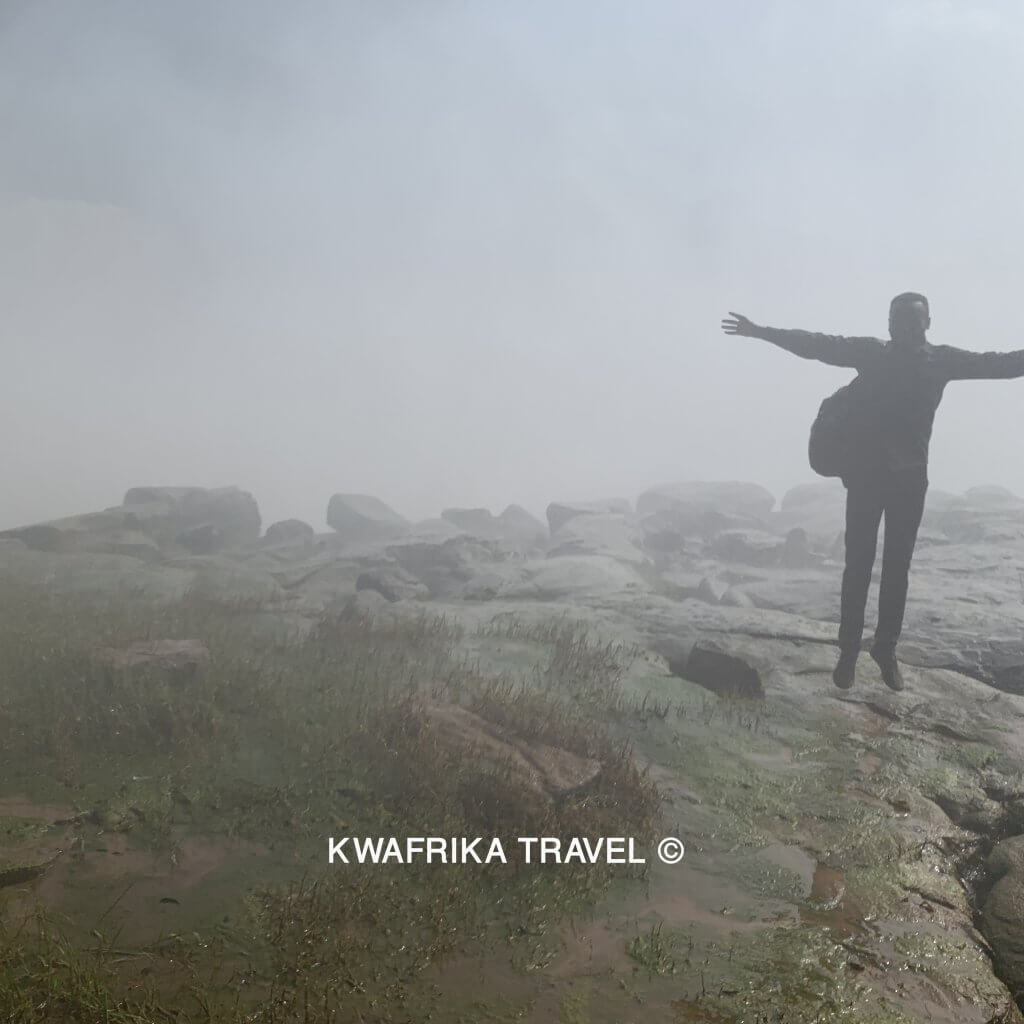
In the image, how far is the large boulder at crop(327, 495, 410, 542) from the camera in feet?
105

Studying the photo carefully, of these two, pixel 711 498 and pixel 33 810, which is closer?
pixel 33 810

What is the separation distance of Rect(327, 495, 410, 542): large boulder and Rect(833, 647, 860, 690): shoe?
2481 centimetres

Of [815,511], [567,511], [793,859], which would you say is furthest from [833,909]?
[815,511]

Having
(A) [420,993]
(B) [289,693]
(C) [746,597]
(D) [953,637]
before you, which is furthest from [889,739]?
(C) [746,597]

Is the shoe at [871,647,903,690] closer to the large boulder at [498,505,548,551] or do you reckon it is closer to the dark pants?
the dark pants

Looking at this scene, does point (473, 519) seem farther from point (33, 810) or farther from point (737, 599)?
point (33, 810)

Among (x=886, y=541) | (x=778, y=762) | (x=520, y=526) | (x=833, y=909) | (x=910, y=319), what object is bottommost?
(x=520, y=526)

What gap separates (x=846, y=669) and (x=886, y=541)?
5.61 feet

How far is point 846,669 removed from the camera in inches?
305

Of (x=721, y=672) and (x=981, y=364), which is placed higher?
(x=981, y=364)

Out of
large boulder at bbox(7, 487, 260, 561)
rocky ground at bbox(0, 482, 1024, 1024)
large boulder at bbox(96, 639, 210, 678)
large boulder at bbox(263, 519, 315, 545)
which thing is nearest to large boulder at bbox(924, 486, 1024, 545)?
rocky ground at bbox(0, 482, 1024, 1024)

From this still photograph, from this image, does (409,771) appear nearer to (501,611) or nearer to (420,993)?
(420,993)

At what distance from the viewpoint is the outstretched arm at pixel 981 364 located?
20.5ft

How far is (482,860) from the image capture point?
4.35m
